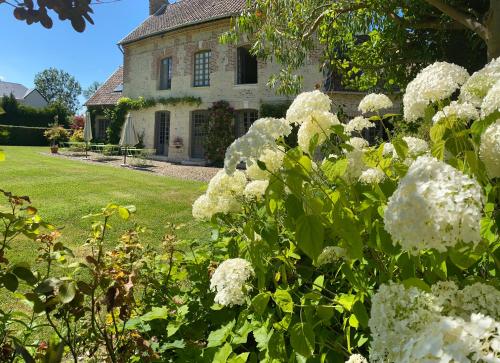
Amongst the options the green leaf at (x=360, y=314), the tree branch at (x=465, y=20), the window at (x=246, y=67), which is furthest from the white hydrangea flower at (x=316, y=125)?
the window at (x=246, y=67)

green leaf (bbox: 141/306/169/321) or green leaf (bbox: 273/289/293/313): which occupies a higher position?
green leaf (bbox: 273/289/293/313)

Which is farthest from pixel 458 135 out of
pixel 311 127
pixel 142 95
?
pixel 142 95

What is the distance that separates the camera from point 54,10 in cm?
123

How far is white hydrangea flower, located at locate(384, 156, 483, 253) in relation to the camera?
800 mm

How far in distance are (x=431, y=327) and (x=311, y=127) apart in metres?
1.22

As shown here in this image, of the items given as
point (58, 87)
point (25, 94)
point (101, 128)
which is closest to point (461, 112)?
point (101, 128)

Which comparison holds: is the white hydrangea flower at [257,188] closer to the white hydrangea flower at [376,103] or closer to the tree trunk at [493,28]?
the white hydrangea flower at [376,103]

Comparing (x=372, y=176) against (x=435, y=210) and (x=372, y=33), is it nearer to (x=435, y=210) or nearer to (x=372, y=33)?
(x=435, y=210)

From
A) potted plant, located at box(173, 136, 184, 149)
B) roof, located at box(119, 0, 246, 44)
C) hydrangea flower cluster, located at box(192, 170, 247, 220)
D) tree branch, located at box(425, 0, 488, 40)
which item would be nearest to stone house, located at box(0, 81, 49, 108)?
roof, located at box(119, 0, 246, 44)

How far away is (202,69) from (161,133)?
13.4 ft

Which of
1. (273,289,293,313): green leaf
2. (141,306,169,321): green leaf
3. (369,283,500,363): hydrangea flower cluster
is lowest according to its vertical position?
(141,306,169,321): green leaf

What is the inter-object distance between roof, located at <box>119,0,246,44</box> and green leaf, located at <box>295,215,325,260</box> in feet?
53.8

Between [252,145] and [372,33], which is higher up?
[372,33]

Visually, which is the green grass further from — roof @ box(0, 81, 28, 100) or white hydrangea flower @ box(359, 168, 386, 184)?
roof @ box(0, 81, 28, 100)
